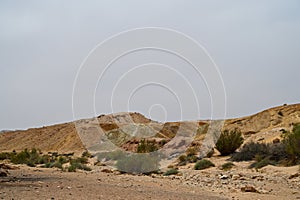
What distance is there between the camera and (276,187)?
1789 centimetres

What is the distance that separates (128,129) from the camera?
218ft

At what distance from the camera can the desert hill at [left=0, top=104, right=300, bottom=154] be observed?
184 feet

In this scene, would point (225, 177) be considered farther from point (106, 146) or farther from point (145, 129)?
point (145, 129)

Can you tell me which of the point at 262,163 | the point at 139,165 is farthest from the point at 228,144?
the point at 139,165

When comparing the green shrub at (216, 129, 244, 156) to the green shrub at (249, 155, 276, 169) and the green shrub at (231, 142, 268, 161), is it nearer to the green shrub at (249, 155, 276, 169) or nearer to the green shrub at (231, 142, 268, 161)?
the green shrub at (231, 142, 268, 161)

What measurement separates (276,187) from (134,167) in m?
11.2

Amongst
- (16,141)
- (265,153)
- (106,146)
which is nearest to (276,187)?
(265,153)

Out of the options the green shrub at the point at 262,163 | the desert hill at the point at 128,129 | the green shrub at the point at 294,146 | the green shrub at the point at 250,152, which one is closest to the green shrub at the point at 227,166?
the green shrub at the point at 262,163

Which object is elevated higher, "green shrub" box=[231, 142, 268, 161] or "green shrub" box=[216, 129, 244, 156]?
"green shrub" box=[216, 129, 244, 156]

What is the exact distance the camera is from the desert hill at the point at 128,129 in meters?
56.1

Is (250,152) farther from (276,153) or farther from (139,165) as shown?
(139,165)

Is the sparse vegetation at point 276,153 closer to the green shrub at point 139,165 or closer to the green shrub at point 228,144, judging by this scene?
the green shrub at point 228,144

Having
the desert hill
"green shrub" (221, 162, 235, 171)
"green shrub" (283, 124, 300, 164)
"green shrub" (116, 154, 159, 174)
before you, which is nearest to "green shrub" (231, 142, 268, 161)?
"green shrub" (221, 162, 235, 171)

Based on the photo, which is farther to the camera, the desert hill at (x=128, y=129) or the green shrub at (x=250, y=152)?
the desert hill at (x=128, y=129)
